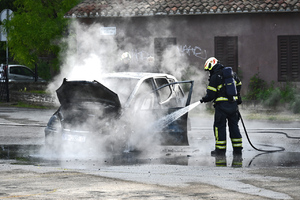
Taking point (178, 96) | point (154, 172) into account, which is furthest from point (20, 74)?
point (154, 172)

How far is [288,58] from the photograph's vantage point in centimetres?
2367

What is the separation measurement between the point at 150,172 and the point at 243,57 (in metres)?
15.1

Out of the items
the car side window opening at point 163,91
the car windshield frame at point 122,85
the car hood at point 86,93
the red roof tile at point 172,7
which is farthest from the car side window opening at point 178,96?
the red roof tile at point 172,7

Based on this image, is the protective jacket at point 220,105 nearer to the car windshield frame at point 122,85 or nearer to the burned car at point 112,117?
the burned car at point 112,117

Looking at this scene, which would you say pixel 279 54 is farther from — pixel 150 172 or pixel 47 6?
pixel 150 172

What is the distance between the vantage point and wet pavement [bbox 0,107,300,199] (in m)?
7.64

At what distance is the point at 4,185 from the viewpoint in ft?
26.6

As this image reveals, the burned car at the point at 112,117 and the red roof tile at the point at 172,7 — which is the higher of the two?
the red roof tile at the point at 172,7

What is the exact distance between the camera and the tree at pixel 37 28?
26.5m

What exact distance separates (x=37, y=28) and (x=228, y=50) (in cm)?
803

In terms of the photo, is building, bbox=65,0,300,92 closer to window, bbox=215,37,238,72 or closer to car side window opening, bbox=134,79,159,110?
window, bbox=215,37,238,72

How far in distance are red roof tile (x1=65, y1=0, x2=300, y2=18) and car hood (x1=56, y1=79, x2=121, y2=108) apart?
1247 centimetres

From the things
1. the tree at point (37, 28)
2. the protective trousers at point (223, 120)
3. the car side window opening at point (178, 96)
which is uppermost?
the tree at point (37, 28)

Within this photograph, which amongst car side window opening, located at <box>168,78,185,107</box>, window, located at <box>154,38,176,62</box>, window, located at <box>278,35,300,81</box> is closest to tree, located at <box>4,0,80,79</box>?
window, located at <box>154,38,176,62</box>
